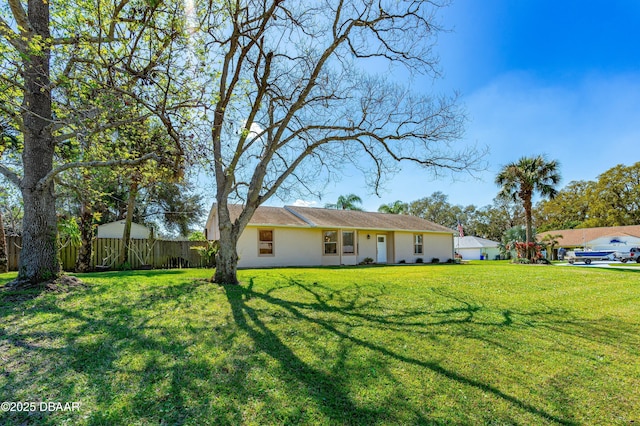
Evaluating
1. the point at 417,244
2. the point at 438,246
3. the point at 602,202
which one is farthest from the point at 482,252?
the point at 417,244

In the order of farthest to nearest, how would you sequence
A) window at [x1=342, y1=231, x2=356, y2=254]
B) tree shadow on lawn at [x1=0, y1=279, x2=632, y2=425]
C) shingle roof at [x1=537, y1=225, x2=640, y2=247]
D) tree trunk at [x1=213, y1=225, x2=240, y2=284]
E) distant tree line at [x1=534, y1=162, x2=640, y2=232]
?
distant tree line at [x1=534, y1=162, x2=640, y2=232] → shingle roof at [x1=537, y1=225, x2=640, y2=247] → window at [x1=342, y1=231, x2=356, y2=254] → tree trunk at [x1=213, y1=225, x2=240, y2=284] → tree shadow on lawn at [x1=0, y1=279, x2=632, y2=425]

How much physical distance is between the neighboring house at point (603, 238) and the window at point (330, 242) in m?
30.3

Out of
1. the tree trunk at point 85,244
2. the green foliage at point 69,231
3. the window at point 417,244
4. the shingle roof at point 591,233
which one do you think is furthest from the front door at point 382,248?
the shingle roof at point 591,233

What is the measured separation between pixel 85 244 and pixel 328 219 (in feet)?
41.4

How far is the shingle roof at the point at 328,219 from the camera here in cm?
1802

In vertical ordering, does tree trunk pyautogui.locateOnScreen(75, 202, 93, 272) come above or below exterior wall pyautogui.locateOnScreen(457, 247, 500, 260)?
above

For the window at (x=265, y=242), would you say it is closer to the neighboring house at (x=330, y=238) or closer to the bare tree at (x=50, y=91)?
the neighboring house at (x=330, y=238)

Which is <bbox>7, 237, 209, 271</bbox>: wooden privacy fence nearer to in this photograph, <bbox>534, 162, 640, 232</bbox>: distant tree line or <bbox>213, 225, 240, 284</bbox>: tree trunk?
<bbox>213, 225, 240, 284</bbox>: tree trunk

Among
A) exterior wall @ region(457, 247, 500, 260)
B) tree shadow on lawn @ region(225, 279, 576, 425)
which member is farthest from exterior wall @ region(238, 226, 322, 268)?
exterior wall @ region(457, 247, 500, 260)

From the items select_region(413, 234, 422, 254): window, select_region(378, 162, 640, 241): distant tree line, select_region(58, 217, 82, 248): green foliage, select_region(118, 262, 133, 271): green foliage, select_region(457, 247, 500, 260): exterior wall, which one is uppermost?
select_region(378, 162, 640, 241): distant tree line

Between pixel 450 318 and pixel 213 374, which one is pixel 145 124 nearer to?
pixel 213 374

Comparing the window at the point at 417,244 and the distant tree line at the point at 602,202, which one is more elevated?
the distant tree line at the point at 602,202

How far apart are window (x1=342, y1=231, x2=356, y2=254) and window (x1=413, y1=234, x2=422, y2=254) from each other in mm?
6086

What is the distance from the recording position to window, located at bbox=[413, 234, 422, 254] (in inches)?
951
